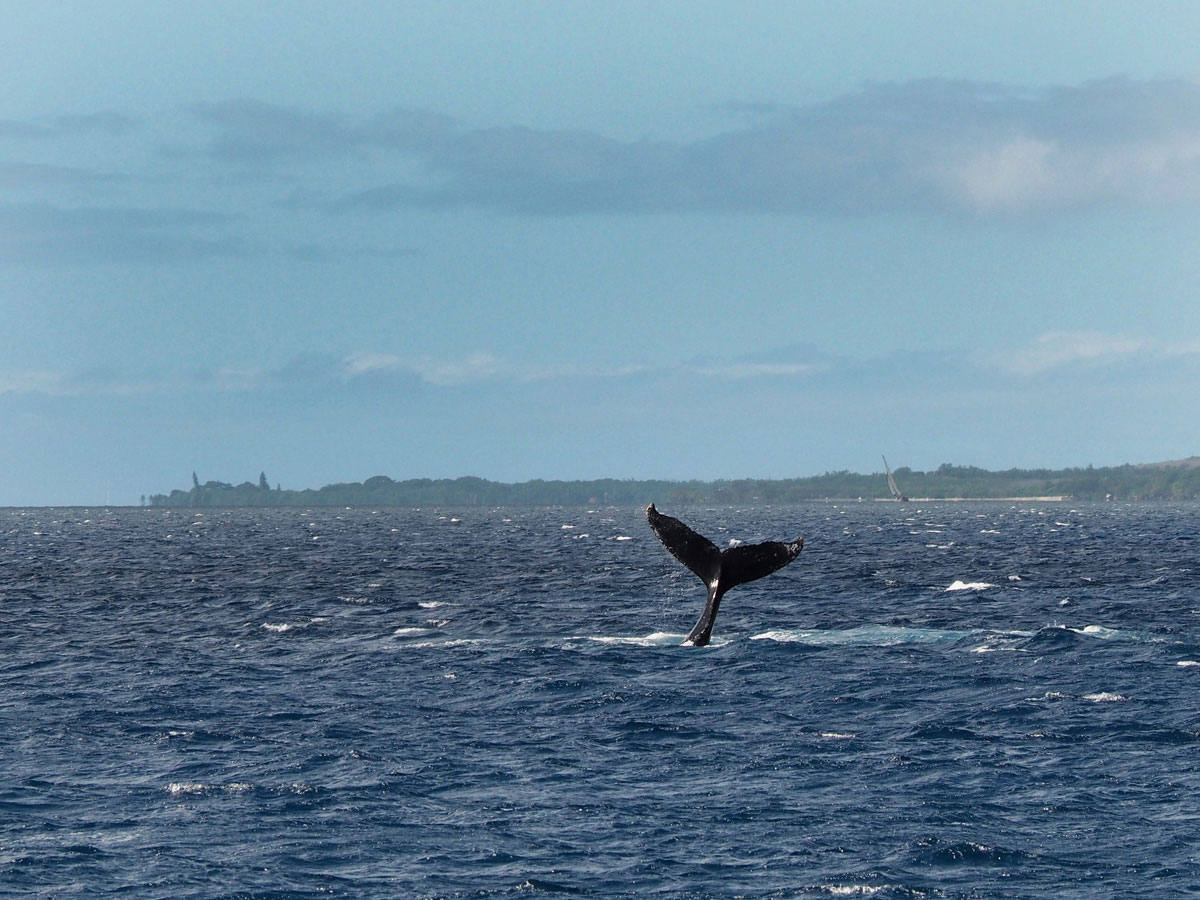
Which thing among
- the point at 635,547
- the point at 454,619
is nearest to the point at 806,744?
the point at 454,619

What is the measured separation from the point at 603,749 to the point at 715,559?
5585 millimetres

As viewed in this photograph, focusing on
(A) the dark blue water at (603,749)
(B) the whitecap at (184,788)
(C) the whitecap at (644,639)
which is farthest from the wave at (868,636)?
(B) the whitecap at (184,788)

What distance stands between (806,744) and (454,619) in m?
26.8

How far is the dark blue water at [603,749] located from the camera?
849 inches

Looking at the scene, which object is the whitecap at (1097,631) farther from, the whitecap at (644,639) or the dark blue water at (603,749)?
the whitecap at (644,639)

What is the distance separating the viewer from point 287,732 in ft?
103

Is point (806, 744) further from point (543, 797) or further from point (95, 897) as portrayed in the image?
point (95, 897)

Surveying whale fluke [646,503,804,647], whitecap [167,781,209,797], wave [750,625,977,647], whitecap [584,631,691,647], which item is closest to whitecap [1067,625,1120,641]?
wave [750,625,977,647]

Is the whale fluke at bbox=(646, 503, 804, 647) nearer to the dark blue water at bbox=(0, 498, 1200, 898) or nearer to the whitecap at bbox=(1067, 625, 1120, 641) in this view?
the dark blue water at bbox=(0, 498, 1200, 898)

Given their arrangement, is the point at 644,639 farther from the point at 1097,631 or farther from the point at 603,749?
the point at 603,749

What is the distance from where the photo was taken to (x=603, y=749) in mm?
29812

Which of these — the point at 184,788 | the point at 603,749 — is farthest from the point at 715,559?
the point at 184,788

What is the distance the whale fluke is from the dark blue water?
2697 millimetres

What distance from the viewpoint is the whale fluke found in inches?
1286
